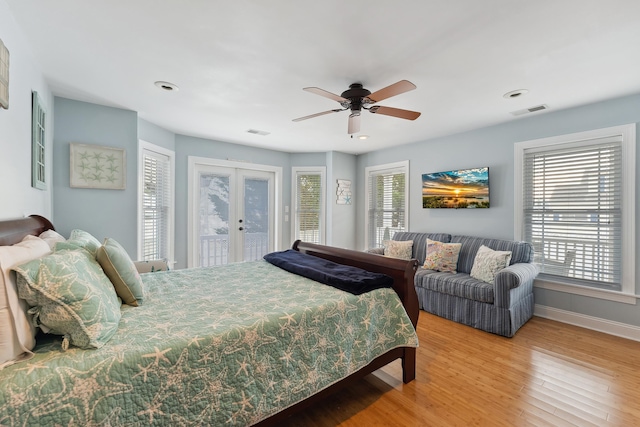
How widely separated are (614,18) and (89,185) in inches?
181

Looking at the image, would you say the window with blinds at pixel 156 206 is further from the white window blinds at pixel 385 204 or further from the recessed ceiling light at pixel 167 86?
the white window blinds at pixel 385 204

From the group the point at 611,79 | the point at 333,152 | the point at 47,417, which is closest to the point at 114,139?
the point at 47,417

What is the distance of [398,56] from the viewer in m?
2.16

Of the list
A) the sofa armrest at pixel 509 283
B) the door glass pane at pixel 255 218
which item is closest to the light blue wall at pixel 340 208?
the door glass pane at pixel 255 218

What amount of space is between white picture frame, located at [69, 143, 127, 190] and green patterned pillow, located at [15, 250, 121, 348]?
90.9 inches

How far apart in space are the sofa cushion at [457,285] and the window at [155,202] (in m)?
3.67

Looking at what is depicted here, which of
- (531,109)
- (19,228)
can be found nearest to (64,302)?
(19,228)

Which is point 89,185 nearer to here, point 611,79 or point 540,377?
point 540,377

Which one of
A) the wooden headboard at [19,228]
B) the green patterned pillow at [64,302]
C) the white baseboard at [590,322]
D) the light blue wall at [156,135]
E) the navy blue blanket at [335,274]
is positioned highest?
the light blue wall at [156,135]

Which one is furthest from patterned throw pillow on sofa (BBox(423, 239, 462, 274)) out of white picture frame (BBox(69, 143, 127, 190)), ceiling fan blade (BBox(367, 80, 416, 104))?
white picture frame (BBox(69, 143, 127, 190))

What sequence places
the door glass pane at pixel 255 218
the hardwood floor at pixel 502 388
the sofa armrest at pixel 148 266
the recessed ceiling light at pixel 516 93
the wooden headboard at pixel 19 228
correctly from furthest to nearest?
1. the door glass pane at pixel 255 218
2. the sofa armrest at pixel 148 266
3. the recessed ceiling light at pixel 516 93
4. the hardwood floor at pixel 502 388
5. the wooden headboard at pixel 19 228

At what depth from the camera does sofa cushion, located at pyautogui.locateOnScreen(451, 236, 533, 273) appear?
136 inches

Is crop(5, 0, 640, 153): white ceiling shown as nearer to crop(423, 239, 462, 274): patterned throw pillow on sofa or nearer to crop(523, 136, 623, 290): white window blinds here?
crop(523, 136, 623, 290): white window blinds

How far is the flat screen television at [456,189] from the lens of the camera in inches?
156
